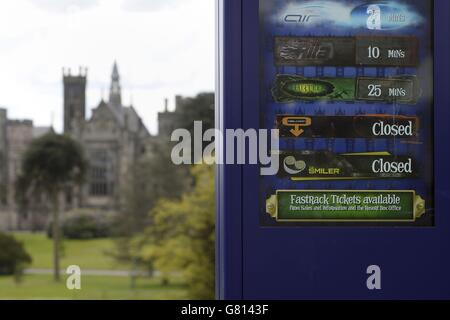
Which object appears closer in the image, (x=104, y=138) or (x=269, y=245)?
(x=269, y=245)

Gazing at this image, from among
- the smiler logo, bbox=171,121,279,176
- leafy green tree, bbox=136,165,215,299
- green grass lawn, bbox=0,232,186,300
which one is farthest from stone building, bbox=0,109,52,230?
the smiler logo, bbox=171,121,279,176

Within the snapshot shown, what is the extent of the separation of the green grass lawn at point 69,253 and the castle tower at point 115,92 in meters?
0.73

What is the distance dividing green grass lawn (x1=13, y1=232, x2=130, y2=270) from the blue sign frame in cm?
166

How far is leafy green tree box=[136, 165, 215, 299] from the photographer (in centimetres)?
395

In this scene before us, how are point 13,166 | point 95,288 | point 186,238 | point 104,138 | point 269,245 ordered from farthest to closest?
1. point 186,238
2. point 13,166
3. point 104,138
4. point 95,288
5. point 269,245

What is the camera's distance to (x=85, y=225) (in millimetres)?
3633

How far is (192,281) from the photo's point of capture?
3.97 m

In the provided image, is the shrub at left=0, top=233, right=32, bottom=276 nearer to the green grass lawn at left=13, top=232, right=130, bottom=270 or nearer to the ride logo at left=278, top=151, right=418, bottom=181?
the green grass lawn at left=13, top=232, right=130, bottom=270

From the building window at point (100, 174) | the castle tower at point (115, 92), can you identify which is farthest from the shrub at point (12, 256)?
the castle tower at point (115, 92)

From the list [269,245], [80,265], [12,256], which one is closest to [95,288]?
[80,265]

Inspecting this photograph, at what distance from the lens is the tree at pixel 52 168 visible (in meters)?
3.67

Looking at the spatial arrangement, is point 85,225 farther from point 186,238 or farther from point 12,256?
point 186,238

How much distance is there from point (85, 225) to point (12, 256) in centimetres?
41
